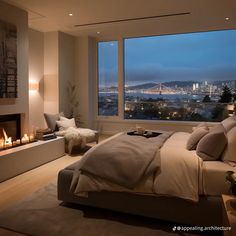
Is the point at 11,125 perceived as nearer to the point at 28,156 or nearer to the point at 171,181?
the point at 28,156

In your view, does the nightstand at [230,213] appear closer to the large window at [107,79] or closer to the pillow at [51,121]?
the pillow at [51,121]

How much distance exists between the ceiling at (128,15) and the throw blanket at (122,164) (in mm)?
2829

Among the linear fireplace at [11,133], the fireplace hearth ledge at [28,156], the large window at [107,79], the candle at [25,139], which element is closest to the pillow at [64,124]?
the fireplace hearth ledge at [28,156]

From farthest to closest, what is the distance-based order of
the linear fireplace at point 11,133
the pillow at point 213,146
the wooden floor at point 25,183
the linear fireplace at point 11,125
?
the linear fireplace at point 11,125, the linear fireplace at point 11,133, the wooden floor at point 25,183, the pillow at point 213,146

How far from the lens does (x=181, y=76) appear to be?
6.76 m

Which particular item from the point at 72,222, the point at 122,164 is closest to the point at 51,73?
the point at 122,164

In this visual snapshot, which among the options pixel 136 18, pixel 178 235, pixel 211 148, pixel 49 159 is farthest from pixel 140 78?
pixel 178 235

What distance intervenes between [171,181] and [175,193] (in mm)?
110

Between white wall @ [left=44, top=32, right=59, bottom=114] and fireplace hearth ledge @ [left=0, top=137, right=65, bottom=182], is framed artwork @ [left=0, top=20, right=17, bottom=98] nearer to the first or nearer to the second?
fireplace hearth ledge @ [left=0, top=137, right=65, bottom=182]

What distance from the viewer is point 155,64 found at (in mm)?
7000

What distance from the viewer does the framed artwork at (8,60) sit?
4.09 m

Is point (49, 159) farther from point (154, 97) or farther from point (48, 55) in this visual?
point (154, 97)

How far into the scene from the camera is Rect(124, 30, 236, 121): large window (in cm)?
634

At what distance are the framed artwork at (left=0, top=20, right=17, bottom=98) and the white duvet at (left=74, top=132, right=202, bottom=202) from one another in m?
2.51
